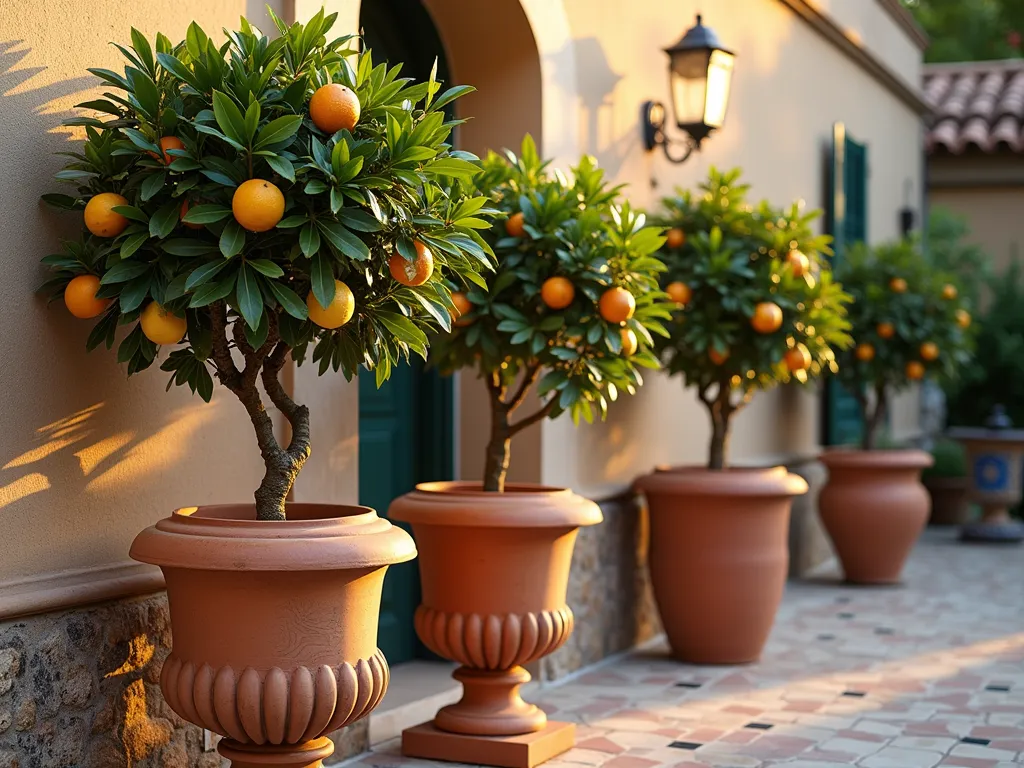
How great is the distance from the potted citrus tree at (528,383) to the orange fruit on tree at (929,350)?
13.8 ft

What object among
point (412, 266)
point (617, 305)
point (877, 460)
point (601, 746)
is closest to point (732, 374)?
point (617, 305)

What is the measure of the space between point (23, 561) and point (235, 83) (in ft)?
4.00

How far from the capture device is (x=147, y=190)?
2951 millimetres

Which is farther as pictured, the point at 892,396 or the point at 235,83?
the point at 892,396

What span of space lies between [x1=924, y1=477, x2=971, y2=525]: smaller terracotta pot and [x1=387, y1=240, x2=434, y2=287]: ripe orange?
9.07 meters

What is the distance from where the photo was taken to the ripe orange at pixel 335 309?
303 centimetres

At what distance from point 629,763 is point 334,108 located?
→ 238cm

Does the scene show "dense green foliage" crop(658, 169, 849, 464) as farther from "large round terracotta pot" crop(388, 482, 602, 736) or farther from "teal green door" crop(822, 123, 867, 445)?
"teal green door" crop(822, 123, 867, 445)

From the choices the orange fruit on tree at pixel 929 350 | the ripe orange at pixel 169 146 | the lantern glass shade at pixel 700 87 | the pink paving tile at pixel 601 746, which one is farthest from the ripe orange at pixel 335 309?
the orange fruit on tree at pixel 929 350

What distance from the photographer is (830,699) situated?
5.17m

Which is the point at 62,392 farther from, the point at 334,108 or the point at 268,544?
the point at 334,108

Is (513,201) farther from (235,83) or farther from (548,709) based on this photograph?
(548,709)

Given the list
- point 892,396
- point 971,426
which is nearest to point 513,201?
point 892,396

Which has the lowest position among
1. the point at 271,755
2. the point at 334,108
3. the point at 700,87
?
the point at 271,755
